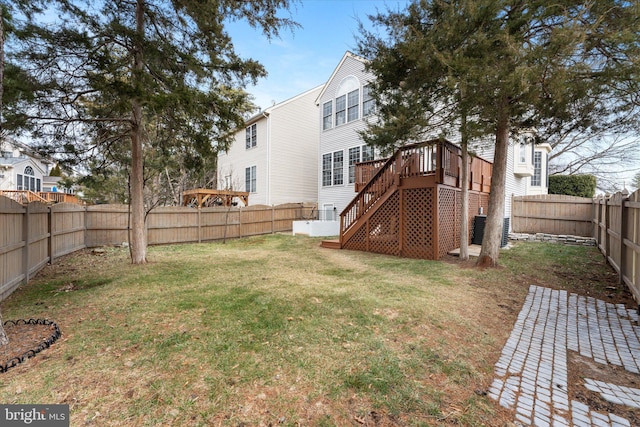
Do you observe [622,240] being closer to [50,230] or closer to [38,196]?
[50,230]

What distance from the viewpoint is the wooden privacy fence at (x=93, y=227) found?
15.7ft

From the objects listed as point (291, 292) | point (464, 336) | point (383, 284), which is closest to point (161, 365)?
point (291, 292)

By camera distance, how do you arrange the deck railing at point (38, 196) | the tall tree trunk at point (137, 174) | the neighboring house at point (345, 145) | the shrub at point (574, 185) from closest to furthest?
the tall tree trunk at point (137, 174)
the neighboring house at point (345, 145)
the shrub at point (574, 185)
the deck railing at point (38, 196)

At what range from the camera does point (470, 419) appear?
2064 millimetres

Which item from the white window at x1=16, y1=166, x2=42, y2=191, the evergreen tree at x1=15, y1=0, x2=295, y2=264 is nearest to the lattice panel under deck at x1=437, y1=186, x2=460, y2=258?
the evergreen tree at x1=15, y1=0, x2=295, y2=264

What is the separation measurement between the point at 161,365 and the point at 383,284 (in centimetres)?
380

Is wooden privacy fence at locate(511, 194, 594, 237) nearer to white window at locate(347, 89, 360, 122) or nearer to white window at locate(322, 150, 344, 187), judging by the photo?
white window at locate(322, 150, 344, 187)

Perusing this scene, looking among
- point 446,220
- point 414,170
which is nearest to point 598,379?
point 446,220

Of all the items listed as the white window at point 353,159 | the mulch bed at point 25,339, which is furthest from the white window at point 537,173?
the mulch bed at point 25,339

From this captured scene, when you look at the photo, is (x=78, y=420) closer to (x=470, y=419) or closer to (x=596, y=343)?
(x=470, y=419)

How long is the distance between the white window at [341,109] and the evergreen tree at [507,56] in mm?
8759

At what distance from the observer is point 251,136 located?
1869 cm

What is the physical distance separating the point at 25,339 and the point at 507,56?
8.01m

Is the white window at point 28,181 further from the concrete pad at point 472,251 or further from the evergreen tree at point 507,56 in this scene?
the concrete pad at point 472,251
